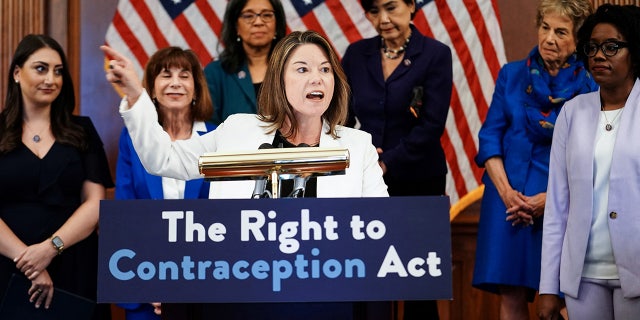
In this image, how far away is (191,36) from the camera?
5484 millimetres

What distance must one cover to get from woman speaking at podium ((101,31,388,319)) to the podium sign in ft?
1.98

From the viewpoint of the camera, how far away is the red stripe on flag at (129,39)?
5.43m

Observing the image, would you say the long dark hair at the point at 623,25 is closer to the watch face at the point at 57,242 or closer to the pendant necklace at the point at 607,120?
the pendant necklace at the point at 607,120

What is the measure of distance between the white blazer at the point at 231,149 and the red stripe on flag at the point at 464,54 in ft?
8.74

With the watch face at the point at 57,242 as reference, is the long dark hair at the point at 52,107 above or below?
above

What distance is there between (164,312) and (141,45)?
349 centimetres

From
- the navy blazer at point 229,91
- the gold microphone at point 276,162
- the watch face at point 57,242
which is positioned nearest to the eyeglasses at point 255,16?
the navy blazer at point 229,91

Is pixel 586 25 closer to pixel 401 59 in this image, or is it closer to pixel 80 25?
pixel 401 59

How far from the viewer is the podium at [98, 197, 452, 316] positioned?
2.02 m

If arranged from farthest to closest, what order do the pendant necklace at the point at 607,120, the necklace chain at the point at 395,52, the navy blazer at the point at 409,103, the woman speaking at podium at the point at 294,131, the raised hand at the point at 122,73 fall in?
the necklace chain at the point at 395,52, the navy blazer at the point at 409,103, the pendant necklace at the point at 607,120, the woman speaking at podium at the point at 294,131, the raised hand at the point at 122,73

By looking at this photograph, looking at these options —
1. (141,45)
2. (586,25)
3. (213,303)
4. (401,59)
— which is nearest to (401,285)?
(213,303)

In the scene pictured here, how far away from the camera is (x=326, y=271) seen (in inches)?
79.4

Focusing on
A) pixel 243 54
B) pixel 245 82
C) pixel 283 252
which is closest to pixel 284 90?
pixel 283 252

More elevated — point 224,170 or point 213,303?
point 224,170
